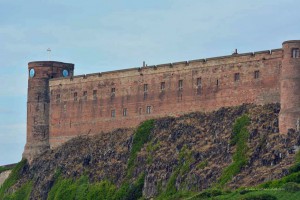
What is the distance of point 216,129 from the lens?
3514 inches

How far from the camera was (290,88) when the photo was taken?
8369 cm

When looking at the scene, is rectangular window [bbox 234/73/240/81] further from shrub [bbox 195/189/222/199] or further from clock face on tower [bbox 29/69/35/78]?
clock face on tower [bbox 29/69/35/78]

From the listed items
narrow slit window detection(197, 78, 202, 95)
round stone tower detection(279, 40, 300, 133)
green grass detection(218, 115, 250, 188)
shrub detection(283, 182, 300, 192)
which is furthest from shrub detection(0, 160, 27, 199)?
shrub detection(283, 182, 300, 192)

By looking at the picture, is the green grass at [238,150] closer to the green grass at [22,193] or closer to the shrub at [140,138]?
the shrub at [140,138]

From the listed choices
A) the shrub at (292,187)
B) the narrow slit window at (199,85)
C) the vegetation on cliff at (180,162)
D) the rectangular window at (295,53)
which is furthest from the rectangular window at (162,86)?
the shrub at (292,187)

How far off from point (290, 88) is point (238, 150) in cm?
614

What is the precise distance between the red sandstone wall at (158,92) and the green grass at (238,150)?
2432 mm

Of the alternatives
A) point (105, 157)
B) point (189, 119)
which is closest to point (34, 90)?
point (105, 157)

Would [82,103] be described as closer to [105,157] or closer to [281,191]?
[105,157]

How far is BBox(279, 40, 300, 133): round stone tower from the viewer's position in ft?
273

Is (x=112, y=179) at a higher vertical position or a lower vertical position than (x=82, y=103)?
lower

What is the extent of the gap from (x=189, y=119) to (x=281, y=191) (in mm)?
21360

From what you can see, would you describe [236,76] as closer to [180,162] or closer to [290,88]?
[290,88]

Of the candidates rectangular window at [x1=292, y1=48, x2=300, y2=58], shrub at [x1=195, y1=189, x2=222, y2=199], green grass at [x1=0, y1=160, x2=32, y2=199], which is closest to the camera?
shrub at [x1=195, y1=189, x2=222, y2=199]
